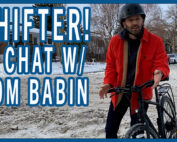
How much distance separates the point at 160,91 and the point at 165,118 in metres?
0.34

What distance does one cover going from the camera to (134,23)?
9.05 ft

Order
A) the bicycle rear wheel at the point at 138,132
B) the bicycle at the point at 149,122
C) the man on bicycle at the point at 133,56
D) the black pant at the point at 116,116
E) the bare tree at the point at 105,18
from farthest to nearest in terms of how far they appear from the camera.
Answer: the bare tree at the point at 105,18 < the black pant at the point at 116,116 < the man on bicycle at the point at 133,56 < the bicycle at the point at 149,122 < the bicycle rear wheel at the point at 138,132

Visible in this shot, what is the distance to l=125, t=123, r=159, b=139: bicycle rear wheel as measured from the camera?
2.51 m

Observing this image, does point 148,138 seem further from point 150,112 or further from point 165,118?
point 150,112

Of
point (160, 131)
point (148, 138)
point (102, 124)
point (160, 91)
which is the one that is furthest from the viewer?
point (102, 124)

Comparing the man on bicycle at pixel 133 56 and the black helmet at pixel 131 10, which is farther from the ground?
the black helmet at pixel 131 10

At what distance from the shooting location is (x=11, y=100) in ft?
23.9

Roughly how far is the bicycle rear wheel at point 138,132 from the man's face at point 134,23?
922mm

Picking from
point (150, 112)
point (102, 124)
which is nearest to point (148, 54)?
point (102, 124)

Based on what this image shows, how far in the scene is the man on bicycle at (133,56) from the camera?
108 inches

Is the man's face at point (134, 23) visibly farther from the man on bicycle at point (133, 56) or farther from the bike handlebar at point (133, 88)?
the bike handlebar at point (133, 88)

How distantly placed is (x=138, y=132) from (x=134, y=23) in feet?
3.47

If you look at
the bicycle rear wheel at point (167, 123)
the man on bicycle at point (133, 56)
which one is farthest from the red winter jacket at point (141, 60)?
the bicycle rear wheel at point (167, 123)

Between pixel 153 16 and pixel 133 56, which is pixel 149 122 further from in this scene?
pixel 153 16
